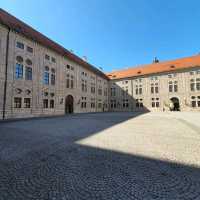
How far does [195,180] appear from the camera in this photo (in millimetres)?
3162

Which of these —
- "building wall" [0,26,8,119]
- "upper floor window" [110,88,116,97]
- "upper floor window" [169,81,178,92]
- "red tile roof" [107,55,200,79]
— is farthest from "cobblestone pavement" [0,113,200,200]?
"upper floor window" [110,88,116,97]

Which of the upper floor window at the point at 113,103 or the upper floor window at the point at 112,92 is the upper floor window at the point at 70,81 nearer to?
the upper floor window at the point at 112,92

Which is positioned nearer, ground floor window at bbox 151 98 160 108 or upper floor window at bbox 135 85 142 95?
ground floor window at bbox 151 98 160 108

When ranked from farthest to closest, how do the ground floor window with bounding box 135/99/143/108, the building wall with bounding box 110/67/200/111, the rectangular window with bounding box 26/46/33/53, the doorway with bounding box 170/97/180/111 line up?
the ground floor window with bounding box 135/99/143/108, the doorway with bounding box 170/97/180/111, the building wall with bounding box 110/67/200/111, the rectangular window with bounding box 26/46/33/53

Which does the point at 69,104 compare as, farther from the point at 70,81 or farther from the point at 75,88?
the point at 70,81

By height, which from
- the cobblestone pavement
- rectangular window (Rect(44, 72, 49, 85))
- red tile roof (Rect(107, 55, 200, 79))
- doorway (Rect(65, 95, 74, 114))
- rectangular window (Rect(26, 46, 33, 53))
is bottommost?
the cobblestone pavement

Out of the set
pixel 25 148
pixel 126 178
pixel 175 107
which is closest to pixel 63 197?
pixel 126 178

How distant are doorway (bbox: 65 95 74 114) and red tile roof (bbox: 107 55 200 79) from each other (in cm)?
2142

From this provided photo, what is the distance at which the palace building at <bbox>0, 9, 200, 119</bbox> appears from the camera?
18453 mm

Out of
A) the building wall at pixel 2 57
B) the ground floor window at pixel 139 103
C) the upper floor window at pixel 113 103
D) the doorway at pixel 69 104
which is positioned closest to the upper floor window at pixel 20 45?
the building wall at pixel 2 57

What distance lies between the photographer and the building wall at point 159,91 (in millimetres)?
36156

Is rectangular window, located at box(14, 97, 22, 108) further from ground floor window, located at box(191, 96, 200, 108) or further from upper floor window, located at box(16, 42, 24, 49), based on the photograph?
ground floor window, located at box(191, 96, 200, 108)

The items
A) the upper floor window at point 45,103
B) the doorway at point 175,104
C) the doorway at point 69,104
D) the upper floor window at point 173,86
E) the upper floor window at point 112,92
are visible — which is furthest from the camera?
the upper floor window at point 112,92

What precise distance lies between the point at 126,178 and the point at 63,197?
1.41 m
